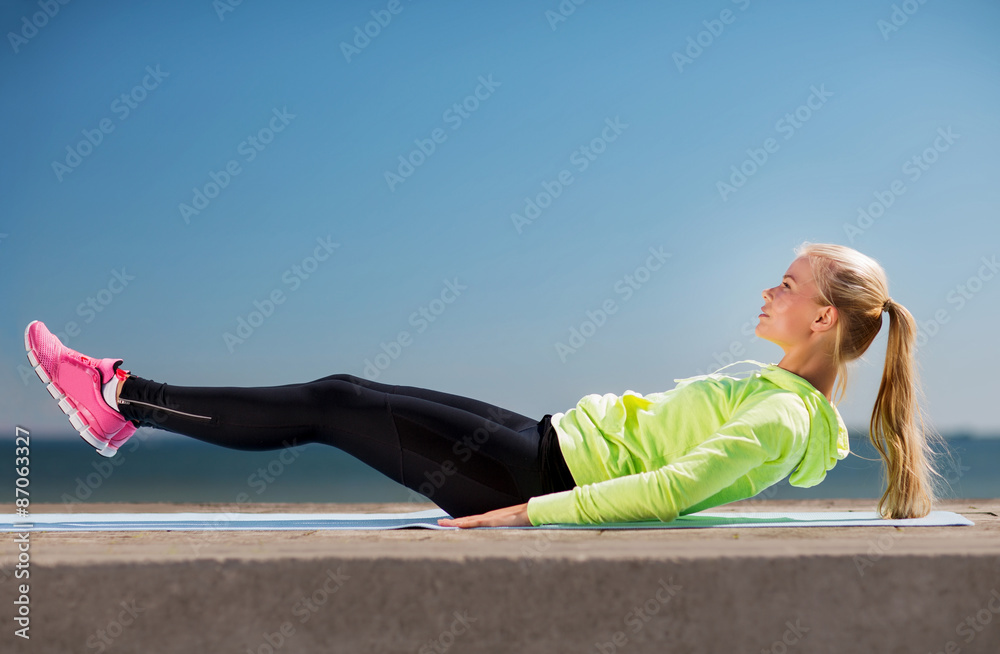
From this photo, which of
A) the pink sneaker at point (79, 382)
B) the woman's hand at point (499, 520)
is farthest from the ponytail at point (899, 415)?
the pink sneaker at point (79, 382)

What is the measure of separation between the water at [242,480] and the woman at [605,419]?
9.37 meters

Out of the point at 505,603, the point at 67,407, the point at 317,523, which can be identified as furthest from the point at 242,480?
the point at 505,603

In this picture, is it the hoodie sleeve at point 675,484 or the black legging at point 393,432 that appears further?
the black legging at point 393,432

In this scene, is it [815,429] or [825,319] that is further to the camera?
[825,319]

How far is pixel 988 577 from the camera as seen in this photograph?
1.13 m

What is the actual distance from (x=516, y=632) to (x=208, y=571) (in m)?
0.49

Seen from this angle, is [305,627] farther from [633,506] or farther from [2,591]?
[633,506]

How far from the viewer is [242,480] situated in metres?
16.9

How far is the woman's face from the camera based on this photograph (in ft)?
6.17

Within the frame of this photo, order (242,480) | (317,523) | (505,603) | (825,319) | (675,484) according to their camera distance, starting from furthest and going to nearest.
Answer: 1. (242,480)
2. (825,319)
3. (317,523)
4. (675,484)
5. (505,603)

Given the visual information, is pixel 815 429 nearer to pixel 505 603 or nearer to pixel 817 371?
pixel 817 371

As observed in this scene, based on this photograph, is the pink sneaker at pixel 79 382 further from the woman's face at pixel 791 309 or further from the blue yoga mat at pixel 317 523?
the woman's face at pixel 791 309

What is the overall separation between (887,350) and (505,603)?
4.41 feet

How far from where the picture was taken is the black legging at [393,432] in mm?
1828
